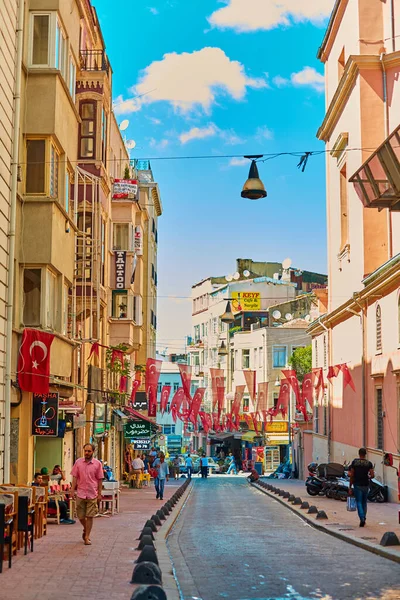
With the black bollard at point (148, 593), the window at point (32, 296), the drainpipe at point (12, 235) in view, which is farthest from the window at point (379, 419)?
the black bollard at point (148, 593)

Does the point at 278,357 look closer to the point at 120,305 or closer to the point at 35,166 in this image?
the point at 120,305

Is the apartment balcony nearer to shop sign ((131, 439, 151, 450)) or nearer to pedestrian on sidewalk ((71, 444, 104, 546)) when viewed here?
shop sign ((131, 439, 151, 450))

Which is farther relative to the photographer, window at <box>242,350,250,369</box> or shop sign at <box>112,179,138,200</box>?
window at <box>242,350,250,369</box>

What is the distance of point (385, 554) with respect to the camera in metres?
14.6

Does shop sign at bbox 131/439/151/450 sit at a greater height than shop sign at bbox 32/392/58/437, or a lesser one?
lesser

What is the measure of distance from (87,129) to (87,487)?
19696 millimetres

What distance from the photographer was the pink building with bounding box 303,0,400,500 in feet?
103

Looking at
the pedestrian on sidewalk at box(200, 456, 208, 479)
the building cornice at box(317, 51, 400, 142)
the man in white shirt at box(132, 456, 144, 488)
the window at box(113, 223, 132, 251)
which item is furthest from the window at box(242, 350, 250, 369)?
the building cornice at box(317, 51, 400, 142)

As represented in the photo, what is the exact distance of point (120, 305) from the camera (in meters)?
41.8

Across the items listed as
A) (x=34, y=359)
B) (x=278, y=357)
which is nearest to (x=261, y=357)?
(x=278, y=357)

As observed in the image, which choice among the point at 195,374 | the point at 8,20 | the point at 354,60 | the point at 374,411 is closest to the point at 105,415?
the point at 374,411

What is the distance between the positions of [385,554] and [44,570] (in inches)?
217

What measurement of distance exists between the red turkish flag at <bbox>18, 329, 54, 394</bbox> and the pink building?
12158 mm

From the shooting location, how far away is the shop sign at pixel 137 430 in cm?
4291
